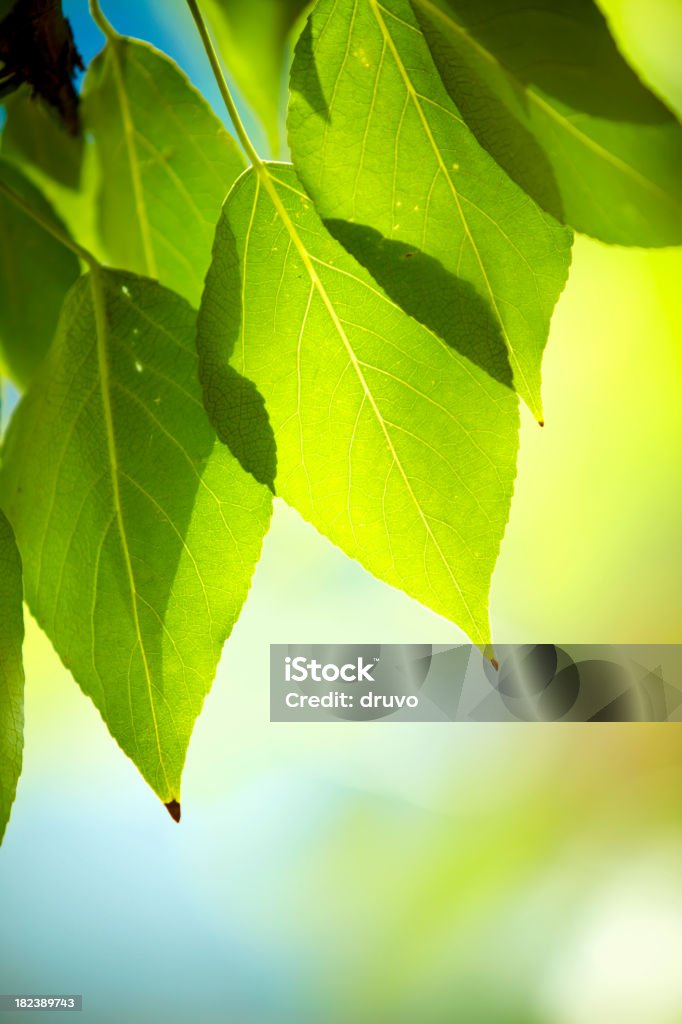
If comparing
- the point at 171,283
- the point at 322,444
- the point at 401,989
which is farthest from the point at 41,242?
the point at 401,989

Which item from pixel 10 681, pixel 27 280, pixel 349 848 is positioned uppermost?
pixel 27 280

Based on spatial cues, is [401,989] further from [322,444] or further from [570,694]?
[322,444]

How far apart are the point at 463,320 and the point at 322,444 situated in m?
0.04

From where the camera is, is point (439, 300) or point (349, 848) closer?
point (439, 300)

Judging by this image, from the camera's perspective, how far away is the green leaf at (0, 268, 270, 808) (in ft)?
0.53

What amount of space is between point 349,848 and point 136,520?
0.31 m

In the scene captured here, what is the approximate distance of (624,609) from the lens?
441mm

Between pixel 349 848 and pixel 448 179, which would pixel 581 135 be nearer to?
pixel 448 179

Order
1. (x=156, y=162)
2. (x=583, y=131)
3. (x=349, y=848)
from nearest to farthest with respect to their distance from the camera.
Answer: (x=583, y=131) → (x=156, y=162) → (x=349, y=848)

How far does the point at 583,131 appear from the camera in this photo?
5.1 inches

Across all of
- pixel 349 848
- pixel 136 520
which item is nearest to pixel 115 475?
pixel 136 520

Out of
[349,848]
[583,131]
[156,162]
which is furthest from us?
[349,848]

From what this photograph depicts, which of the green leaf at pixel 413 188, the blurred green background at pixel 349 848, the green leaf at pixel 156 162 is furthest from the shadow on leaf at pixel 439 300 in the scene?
the blurred green background at pixel 349 848

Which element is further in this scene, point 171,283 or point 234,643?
point 234,643
